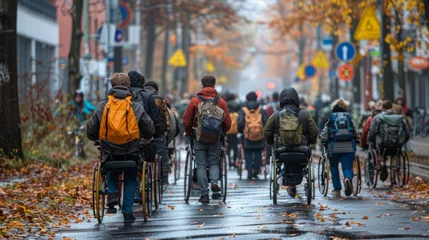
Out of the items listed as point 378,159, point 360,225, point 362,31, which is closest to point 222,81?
point 362,31

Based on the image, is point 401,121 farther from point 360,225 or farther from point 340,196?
point 360,225

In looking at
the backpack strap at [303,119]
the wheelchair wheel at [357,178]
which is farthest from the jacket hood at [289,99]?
the wheelchair wheel at [357,178]

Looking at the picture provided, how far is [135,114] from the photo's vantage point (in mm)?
12961

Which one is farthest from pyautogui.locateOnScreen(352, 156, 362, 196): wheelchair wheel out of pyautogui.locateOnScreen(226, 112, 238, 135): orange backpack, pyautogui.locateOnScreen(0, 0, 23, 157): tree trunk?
pyautogui.locateOnScreen(0, 0, 23, 157): tree trunk

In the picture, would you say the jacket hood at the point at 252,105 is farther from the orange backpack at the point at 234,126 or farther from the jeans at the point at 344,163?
the jeans at the point at 344,163

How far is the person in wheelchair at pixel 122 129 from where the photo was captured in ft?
42.0

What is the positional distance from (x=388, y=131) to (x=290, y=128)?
382cm

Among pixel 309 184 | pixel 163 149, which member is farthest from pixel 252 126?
pixel 309 184

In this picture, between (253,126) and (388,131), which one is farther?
(253,126)

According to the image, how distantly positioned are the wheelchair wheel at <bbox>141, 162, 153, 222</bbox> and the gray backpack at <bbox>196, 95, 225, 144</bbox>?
5.50 ft

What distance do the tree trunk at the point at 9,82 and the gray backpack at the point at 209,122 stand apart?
5.58 m

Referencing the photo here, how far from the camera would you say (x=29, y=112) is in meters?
25.1

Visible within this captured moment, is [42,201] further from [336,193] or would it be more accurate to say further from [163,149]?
[336,193]

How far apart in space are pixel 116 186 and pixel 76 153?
13286mm
